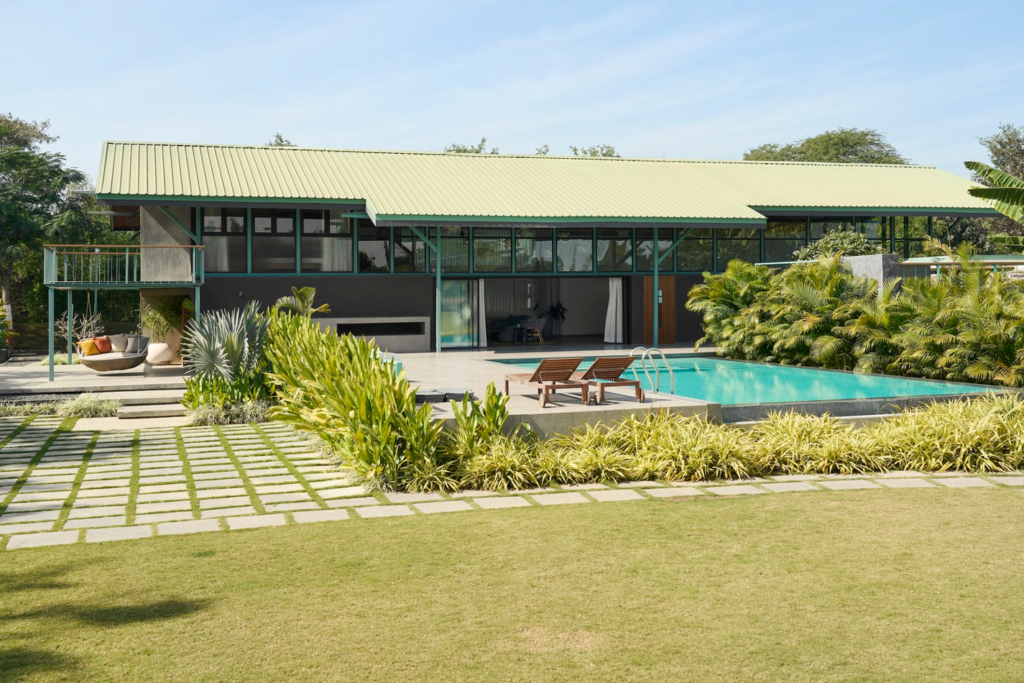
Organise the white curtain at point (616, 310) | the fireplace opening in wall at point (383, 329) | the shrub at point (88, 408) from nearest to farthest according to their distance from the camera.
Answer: the shrub at point (88, 408) < the fireplace opening in wall at point (383, 329) < the white curtain at point (616, 310)

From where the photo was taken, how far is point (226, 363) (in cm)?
1340

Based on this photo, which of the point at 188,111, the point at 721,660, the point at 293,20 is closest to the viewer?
the point at 721,660

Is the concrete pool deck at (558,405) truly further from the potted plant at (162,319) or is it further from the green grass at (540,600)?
the potted plant at (162,319)

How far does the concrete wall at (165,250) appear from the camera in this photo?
2097 centimetres

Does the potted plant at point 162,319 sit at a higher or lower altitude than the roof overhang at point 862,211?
lower

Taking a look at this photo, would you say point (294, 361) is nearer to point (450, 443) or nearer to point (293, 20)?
point (450, 443)

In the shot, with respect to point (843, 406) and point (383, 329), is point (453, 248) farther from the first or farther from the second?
point (843, 406)

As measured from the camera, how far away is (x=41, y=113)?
4588 centimetres

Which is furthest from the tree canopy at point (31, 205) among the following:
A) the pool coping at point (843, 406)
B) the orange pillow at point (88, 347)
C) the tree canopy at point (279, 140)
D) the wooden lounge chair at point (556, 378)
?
the pool coping at point (843, 406)

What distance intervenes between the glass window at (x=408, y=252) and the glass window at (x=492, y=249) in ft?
4.35

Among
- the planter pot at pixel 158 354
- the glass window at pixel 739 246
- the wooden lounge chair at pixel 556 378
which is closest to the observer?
the wooden lounge chair at pixel 556 378

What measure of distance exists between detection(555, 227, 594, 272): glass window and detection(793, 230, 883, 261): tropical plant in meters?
5.34

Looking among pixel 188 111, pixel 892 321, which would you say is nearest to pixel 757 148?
pixel 188 111

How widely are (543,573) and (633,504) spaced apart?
2.06 metres
